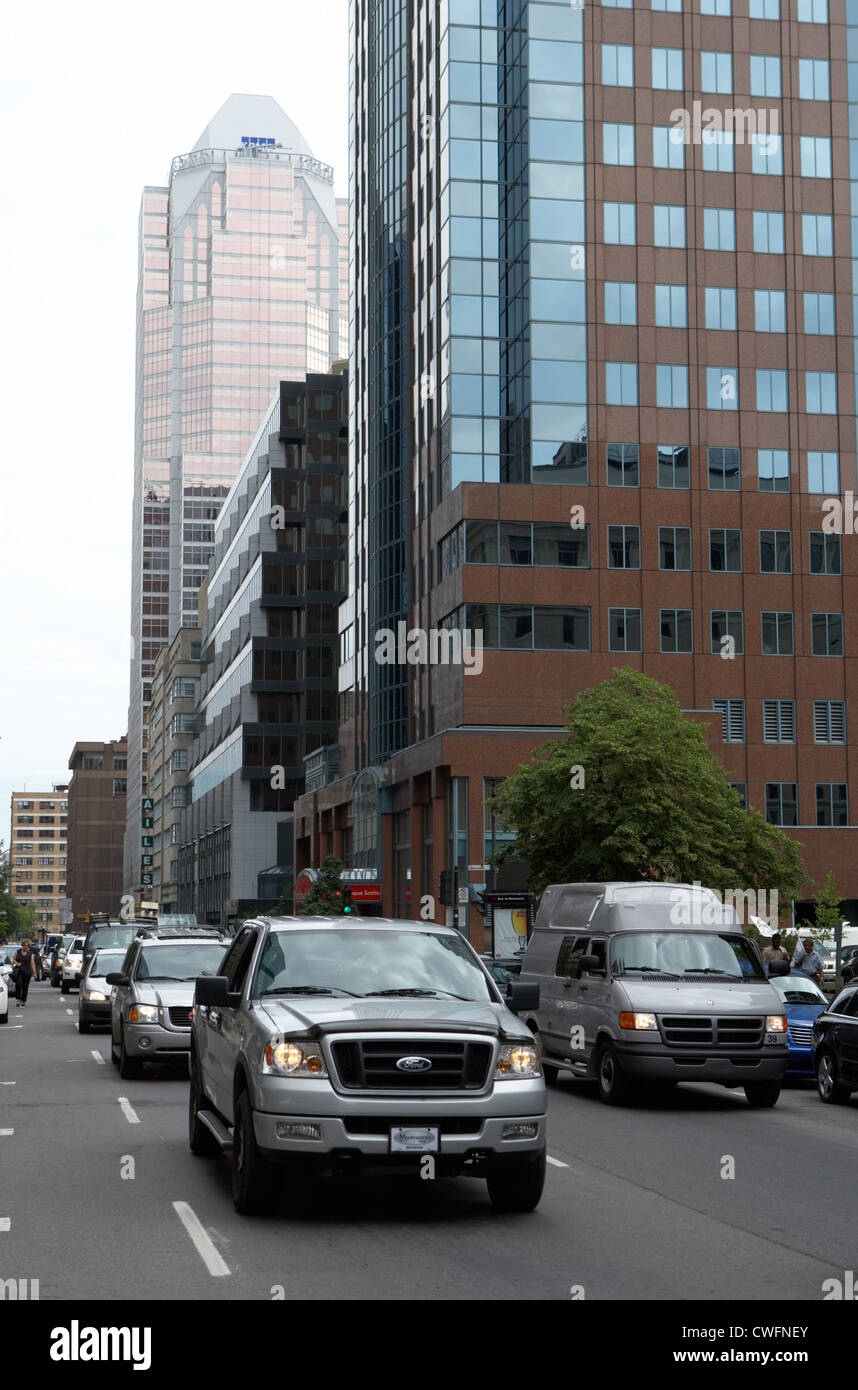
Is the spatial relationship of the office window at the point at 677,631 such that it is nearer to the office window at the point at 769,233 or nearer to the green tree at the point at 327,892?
the office window at the point at 769,233

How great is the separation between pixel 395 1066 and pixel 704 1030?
8.40 m

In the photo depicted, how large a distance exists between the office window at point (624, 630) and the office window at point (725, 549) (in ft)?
13.1

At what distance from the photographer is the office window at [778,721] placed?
208 feet

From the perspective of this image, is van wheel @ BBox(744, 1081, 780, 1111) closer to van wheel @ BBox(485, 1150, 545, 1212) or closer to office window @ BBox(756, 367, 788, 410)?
van wheel @ BBox(485, 1150, 545, 1212)

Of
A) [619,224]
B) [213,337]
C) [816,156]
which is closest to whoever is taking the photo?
[619,224]

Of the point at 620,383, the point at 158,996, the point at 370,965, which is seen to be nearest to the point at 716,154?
the point at 620,383

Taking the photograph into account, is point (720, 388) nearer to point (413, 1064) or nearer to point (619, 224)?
point (619, 224)

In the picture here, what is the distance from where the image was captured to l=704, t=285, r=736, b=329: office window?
211 ft

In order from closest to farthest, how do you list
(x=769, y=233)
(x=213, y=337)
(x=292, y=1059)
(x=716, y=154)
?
1. (x=292, y=1059)
2. (x=769, y=233)
3. (x=716, y=154)
4. (x=213, y=337)

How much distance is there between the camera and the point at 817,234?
65.2 meters

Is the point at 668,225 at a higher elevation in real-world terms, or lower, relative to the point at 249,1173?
higher
